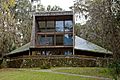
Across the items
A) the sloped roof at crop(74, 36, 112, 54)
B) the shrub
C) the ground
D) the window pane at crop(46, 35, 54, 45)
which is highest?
the window pane at crop(46, 35, 54, 45)

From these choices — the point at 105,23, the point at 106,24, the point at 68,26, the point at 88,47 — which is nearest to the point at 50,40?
the point at 68,26

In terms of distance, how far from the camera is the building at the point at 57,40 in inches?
1496

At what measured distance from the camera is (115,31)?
19.1 m

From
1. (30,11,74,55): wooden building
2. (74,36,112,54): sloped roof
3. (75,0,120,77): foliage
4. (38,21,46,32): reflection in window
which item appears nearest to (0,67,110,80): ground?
(75,0,120,77): foliage

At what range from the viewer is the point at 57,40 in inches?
1551

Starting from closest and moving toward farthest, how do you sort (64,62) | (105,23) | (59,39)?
(105,23) → (64,62) → (59,39)

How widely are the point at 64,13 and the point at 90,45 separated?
251 inches

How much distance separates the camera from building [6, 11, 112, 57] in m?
38.0

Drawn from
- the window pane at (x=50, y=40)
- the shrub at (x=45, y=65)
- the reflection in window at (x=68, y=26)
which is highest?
the reflection in window at (x=68, y=26)

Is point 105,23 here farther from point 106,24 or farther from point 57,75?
point 57,75

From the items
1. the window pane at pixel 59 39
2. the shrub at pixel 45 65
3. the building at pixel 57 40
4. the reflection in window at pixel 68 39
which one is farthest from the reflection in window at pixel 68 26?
the shrub at pixel 45 65

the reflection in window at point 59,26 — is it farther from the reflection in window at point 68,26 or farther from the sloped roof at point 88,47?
the sloped roof at point 88,47

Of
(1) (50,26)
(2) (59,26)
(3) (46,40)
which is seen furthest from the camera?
(1) (50,26)

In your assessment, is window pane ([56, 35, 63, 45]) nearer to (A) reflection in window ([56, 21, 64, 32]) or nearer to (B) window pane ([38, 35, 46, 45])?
(A) reflection in window ([56, 21, 64, 32])
